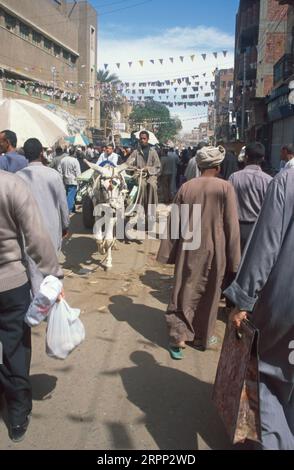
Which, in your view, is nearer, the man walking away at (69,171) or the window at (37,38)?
the man walking away at (69,171)

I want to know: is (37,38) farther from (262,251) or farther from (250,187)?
(262,251)

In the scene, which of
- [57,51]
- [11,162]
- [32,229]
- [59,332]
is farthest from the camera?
[57,51]

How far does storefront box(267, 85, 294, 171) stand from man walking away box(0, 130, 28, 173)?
35.1 feet

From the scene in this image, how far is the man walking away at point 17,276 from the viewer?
113 inches

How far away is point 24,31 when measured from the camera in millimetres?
34188

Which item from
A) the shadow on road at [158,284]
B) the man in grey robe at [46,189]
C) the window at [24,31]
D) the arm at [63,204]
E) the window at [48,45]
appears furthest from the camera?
the window at [48,45]

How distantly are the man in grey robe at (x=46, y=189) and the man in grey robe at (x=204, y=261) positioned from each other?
1.25 m

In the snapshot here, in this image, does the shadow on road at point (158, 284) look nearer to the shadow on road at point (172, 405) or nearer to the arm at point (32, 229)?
the shadow on road at point (172, 405)

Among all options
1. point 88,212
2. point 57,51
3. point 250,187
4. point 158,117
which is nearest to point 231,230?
point 250,187

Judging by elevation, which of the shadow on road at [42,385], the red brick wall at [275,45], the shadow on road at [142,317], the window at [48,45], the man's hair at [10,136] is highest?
the window at [48,45]

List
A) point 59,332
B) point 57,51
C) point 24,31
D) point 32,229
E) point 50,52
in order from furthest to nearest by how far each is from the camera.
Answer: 1. point 57,51
2. point 50,52
3. point 24,31
4. point 59,332
5. point 32,229

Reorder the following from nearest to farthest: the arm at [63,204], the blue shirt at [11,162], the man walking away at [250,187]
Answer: the arm at [63,204], the man walking away at [250,187], the blue shirt at [11,162]

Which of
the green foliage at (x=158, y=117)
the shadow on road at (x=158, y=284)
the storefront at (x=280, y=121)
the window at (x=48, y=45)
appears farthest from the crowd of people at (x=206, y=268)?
the green foliage at (x=158, y=117)

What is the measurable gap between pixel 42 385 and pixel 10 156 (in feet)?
10.1
